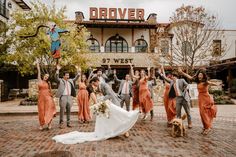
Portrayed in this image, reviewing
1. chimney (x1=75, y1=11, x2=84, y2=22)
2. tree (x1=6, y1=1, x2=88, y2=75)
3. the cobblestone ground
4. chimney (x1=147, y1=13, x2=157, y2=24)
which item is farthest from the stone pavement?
chimney (x1=147, y1=13, x2=157, y2=24)

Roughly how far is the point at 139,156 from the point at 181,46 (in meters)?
24.4

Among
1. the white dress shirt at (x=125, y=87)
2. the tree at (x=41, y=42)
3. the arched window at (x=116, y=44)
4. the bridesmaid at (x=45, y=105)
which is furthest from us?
the arched window at (x=116, y=44)

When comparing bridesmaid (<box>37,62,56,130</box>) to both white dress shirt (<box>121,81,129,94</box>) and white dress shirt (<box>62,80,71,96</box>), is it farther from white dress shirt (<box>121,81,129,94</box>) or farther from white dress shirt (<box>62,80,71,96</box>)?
white dress shirt (<box>121,81,129,94</box>)

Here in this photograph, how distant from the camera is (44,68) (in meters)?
28.7

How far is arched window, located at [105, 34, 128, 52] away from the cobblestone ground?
27.0 meters

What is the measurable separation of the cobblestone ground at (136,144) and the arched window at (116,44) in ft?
88.6

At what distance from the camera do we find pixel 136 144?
8.77 metres

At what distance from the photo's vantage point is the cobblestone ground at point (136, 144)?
7.75 meters

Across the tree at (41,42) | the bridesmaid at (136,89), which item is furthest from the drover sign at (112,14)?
the bridesmaid at (136,89)

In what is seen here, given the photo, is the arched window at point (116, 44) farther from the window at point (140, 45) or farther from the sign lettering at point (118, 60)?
the sign lettering at point (118, 60)

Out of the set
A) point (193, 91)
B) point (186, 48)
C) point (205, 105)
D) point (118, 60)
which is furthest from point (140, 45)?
point (205, 105)

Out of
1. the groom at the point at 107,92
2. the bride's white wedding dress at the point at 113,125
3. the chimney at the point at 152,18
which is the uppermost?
the chimney at the point at 152,18

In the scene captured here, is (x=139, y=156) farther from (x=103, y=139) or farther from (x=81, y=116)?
(x=81, y=116)

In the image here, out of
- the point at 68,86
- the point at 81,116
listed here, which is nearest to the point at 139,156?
the point at 68,86
